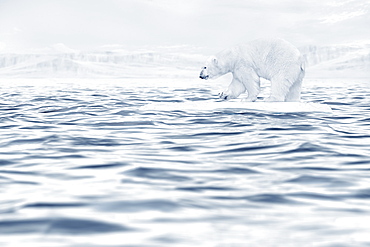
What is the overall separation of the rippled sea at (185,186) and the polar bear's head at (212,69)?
188 inches

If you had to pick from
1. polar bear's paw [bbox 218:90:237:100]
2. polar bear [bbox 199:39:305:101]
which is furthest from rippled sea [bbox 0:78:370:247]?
polar bear's paw [bbox 218:90:237:100]

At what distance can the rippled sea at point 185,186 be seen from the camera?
354 cm

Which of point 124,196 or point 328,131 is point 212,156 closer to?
point 124,196

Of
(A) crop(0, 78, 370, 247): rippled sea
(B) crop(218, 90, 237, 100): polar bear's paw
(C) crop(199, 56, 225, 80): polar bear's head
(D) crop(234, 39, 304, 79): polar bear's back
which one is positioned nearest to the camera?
(A) crop(0, 78, 370, 247): rippled sea

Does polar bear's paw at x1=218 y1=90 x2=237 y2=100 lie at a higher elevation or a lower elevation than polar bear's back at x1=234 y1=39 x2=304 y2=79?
lower

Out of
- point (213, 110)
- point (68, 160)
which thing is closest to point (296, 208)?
point (68, 160)

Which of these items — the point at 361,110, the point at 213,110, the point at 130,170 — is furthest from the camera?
the point at 361,110

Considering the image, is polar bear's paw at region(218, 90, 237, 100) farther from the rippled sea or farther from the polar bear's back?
the rippled sea

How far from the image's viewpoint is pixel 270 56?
13.5m

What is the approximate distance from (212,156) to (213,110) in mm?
6183

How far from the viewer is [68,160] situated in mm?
6375

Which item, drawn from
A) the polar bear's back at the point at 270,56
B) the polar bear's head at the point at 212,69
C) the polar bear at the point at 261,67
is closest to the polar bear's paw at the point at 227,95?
the polar bear at the point at 261,67

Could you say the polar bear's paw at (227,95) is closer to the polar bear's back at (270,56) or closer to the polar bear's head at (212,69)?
the polar bear's head at (212,69)

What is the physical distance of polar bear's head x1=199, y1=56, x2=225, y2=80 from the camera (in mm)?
14414
